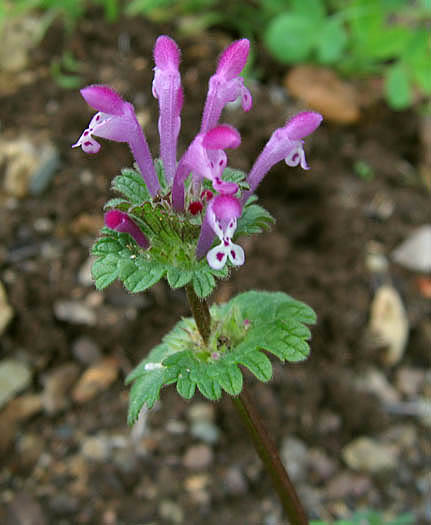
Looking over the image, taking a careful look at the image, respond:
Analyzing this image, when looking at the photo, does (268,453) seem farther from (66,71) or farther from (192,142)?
(66,71)

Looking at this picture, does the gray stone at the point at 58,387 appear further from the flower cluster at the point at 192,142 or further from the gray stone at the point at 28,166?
the flower cluster at the point at 192,142

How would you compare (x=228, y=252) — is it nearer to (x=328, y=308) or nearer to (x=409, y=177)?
(x=328, y=308)

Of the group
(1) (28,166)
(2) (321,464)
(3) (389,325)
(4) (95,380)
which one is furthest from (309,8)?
(2) (321,464)

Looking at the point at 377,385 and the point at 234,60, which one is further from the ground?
the point at 234,60

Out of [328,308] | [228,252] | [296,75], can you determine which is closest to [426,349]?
[328,308]

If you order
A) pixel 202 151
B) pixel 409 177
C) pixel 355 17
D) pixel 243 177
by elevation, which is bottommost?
pixel 409 177

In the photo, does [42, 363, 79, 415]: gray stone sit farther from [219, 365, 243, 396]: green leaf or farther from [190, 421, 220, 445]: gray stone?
[219, 365, 243, 396]: green leaf
